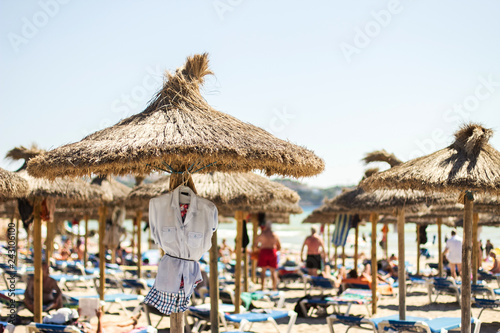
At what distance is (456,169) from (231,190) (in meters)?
2.81

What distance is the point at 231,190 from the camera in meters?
6.75

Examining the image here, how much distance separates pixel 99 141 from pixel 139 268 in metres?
8.22

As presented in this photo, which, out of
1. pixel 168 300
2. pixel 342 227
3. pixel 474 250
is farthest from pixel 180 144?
pixel 342 227

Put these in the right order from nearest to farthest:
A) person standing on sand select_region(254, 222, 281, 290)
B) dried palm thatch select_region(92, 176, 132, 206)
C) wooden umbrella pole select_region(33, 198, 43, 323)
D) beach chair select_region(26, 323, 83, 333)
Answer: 1. beach chair select_region(26, 323, 83, 333)
2. wooden umbrella pole select_region(33, 198, 43, 323)
3. dried palm thatch select_region(92, 176, 132, 206)
4. person standing on sand select_region(254, 222, 281, 290)

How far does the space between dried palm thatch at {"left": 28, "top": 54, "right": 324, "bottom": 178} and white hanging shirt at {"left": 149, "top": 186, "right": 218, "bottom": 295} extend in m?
0.36

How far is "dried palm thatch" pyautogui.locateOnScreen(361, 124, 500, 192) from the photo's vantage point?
478 cm

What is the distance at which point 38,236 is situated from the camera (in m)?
6.89

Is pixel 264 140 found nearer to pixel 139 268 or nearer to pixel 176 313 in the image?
pixel 176 313

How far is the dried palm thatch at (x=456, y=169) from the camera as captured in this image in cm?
478

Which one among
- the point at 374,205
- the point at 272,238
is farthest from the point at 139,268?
the point at 374,205

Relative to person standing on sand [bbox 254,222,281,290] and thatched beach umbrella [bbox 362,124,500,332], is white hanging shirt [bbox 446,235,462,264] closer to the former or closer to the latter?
person standing on sand [bbox 254,222,281,290]

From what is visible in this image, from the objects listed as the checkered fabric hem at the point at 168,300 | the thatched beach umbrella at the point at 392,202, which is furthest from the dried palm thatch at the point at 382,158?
the checkered fabric hem at the point at 168,300

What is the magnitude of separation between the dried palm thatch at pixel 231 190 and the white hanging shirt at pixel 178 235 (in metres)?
2.29

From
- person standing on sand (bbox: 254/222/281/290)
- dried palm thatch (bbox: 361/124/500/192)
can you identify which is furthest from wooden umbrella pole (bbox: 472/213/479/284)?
dried palm thatch (bbox: 361/124/500/192)
